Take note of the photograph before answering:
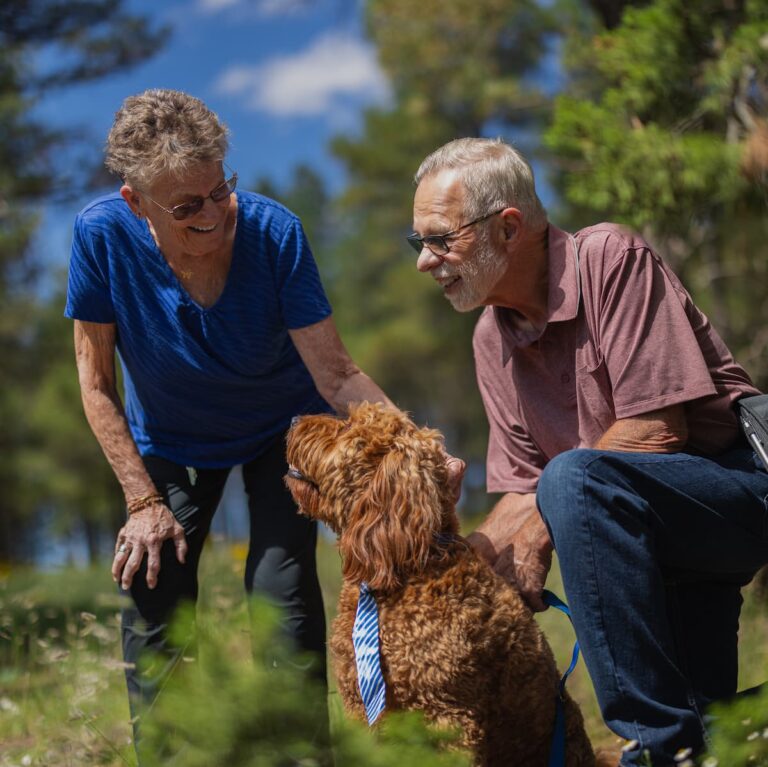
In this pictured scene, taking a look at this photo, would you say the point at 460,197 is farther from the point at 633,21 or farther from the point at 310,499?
the point at 633,21

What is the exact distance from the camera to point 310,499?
334 centimetres

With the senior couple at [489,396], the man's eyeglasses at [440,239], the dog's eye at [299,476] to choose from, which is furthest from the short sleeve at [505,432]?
the dog's eye at [299,476]

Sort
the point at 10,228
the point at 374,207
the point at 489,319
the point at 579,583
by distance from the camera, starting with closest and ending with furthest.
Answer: the point at 579,583 < the point at 489,319 < the point at 10,228 < the point at 374,207

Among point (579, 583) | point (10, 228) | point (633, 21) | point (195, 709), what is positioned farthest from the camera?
point (10, 228)

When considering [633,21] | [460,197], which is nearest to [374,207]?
[633,21]

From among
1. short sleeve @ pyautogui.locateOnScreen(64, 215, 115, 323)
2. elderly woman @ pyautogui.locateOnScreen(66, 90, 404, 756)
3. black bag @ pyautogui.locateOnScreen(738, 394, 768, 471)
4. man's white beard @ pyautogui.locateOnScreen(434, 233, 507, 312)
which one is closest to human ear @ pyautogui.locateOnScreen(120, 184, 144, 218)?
elderly woman @ pyautogui.locateOnScreen(66, 90, 404, 756)

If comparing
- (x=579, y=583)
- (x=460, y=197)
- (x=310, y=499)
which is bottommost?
(x=579, y=583)

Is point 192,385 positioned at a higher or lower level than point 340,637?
higher

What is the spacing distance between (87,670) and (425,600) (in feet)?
5.31

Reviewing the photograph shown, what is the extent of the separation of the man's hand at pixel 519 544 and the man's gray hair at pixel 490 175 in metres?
1.02

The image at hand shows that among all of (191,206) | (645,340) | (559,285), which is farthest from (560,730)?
(191,206)

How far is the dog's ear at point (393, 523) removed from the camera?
10.1 feet

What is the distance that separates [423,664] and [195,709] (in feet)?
4.61

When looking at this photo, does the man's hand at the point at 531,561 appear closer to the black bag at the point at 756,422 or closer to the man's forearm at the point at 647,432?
the man's forearm at the point at 647,432
